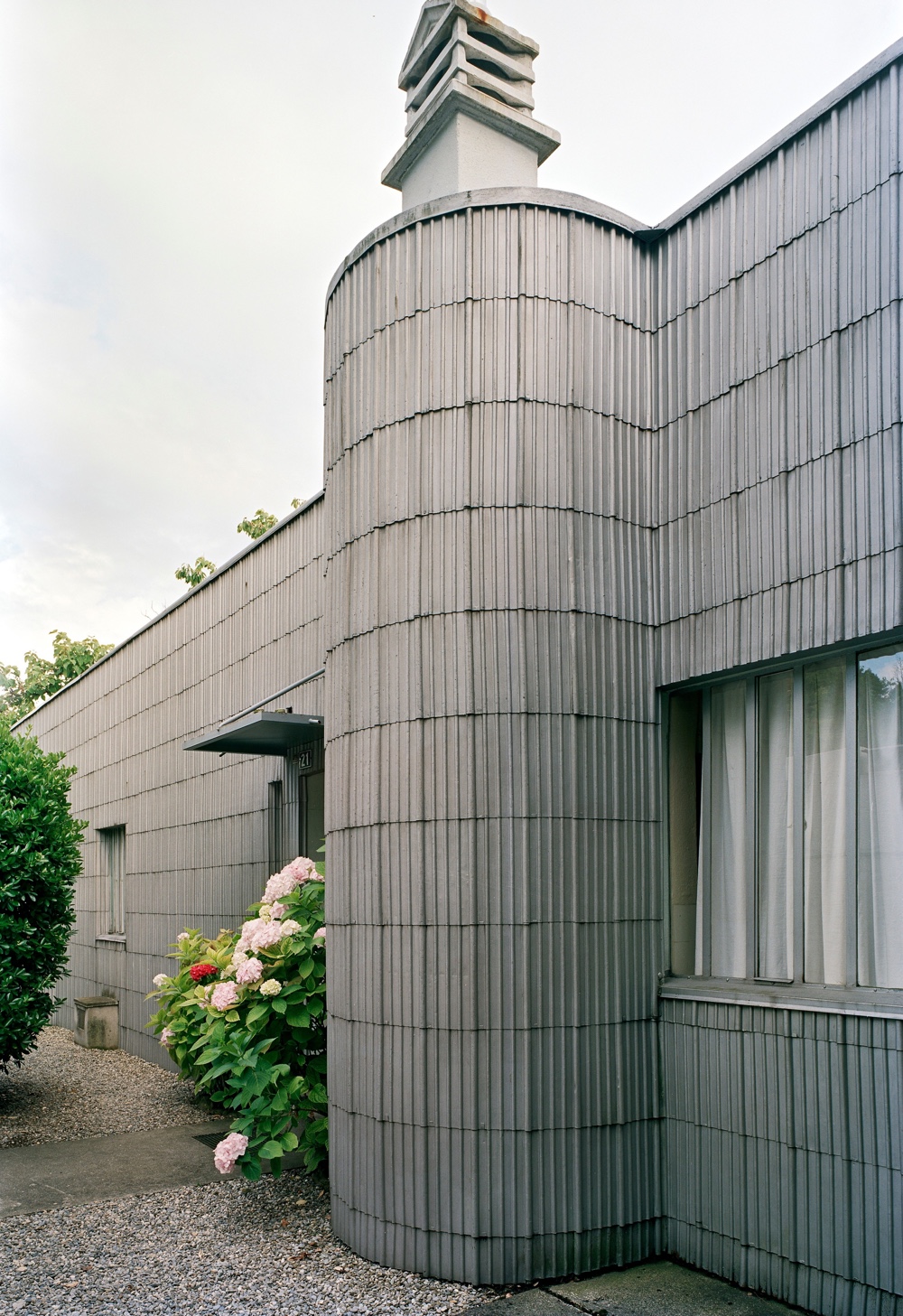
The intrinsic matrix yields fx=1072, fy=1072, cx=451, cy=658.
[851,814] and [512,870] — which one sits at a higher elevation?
[851,814]

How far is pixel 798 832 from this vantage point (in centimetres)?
480

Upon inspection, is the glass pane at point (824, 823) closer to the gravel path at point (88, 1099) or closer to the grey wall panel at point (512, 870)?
the grey wall panel at point (512, 870)

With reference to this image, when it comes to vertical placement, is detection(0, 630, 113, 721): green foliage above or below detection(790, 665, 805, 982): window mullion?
above

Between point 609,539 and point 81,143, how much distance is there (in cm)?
962

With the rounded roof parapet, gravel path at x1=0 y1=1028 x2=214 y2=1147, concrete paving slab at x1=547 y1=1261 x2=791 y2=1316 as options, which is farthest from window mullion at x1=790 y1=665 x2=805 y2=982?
gravel path at x1=0 y1=1028 x2=214 y2=1147

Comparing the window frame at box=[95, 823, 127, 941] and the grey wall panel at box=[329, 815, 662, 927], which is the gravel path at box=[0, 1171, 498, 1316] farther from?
the window frame at box=[95, 823, 127, 941]

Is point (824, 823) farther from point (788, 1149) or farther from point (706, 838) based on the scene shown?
point (788, 1149)

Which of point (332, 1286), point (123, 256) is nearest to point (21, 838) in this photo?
point (332, 1286)

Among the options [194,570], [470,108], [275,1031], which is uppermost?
[194,570]

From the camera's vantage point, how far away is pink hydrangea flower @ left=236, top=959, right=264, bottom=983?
5.97 metres

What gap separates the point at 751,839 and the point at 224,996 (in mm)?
3037

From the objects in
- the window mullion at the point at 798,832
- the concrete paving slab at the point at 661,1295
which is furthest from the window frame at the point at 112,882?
the window mullion at the point at 798,832

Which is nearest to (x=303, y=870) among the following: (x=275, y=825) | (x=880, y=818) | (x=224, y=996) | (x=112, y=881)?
(x=224, y=996)

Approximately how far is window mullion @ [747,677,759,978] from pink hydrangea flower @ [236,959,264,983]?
2700 mm
